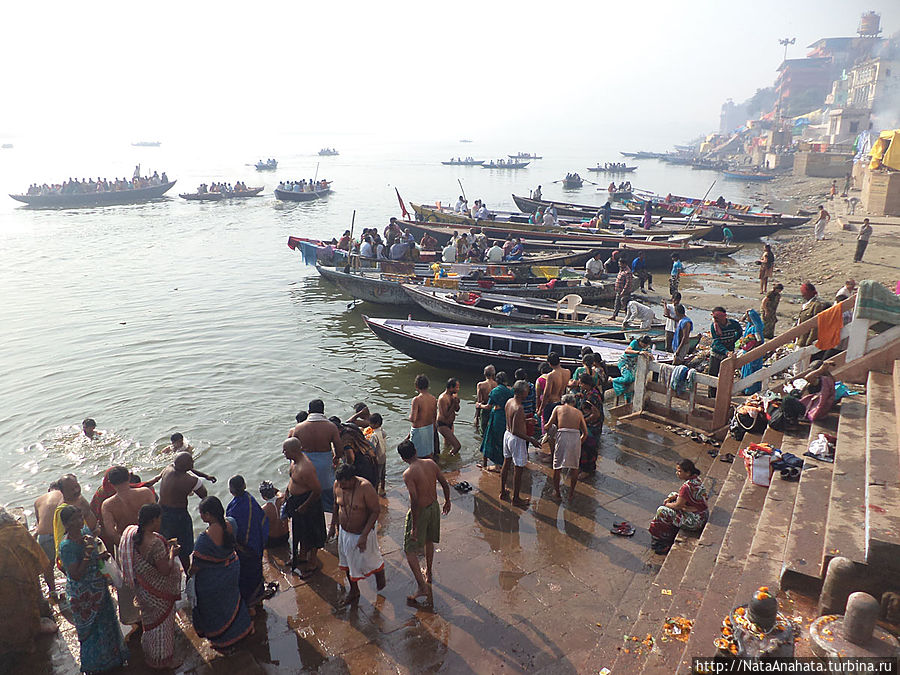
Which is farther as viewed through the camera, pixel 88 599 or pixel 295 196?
pixel 295 196

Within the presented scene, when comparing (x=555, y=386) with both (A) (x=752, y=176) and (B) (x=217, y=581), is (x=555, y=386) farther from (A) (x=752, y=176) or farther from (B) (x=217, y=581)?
(A) (x=752, y=176)

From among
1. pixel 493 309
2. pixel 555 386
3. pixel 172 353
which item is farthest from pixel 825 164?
pixel 172 353

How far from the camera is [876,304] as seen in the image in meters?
7.66

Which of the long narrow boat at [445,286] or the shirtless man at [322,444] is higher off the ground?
the shirtless man at [322,444]

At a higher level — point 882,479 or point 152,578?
point 882,479

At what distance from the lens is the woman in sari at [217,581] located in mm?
4848

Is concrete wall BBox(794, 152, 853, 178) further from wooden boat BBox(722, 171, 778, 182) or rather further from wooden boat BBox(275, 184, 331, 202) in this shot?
wooden boat BBox(275, 184, 331, 202)

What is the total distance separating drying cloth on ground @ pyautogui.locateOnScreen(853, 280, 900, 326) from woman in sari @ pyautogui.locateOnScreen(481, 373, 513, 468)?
4858mm

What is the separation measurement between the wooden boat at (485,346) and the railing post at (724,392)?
2.77 metres

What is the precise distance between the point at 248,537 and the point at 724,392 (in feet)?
23.3

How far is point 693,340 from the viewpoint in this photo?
40.6 feet

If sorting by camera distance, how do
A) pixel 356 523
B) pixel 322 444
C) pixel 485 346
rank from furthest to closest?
1. pixel 485 346
2. pixel 322 444
3. pixel 356 523

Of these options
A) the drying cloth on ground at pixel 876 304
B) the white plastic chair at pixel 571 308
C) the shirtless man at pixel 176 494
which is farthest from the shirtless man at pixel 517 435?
the white plastic chair at pixel 571 308

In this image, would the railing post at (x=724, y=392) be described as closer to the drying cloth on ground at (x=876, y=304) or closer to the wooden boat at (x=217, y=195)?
the drying cloth on ground at (x=876, y=304)
